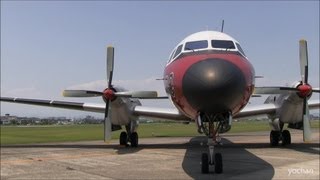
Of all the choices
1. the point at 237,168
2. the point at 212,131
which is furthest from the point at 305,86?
the point at 212,131

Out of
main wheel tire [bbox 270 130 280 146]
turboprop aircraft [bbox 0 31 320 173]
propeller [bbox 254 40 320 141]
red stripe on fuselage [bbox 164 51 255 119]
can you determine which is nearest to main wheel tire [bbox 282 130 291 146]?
main wheel tire [bbox 270 130 280 146]

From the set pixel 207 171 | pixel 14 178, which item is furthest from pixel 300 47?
pixel 14 178

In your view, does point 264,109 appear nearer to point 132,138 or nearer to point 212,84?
point 132,138

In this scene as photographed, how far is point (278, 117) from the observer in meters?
17.1

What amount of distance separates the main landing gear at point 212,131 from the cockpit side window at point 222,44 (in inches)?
72.9

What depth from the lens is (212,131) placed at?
8930 millimetres

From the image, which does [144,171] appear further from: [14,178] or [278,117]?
[278,117]

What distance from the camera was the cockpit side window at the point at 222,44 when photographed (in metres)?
9.23

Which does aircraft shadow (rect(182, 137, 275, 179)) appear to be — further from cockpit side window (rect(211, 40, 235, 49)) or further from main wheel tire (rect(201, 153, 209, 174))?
cockpit side window (rect(211, 40, 235, 49))

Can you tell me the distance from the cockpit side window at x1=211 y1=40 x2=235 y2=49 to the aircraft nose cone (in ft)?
4.39

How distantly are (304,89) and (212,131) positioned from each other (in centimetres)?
705

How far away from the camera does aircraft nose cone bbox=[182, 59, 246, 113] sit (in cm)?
734

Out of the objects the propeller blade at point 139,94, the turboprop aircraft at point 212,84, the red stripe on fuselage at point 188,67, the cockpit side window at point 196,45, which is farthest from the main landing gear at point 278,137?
the red stripe on fuselage at point 188,67

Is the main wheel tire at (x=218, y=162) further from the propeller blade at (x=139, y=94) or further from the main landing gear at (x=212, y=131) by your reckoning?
the propeller blade at (x=139, y=94)
